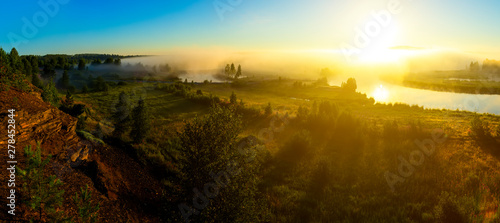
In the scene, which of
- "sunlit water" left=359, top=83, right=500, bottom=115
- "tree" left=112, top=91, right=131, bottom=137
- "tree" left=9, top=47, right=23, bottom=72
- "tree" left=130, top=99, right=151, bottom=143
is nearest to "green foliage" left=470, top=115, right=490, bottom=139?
"tree" left=130, top=99, right=151, bottom=143

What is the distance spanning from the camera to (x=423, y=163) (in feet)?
70.9

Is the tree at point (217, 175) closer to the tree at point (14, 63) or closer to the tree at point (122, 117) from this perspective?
the tree at point (122, 117)

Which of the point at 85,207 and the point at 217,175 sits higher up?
the point at 85,207

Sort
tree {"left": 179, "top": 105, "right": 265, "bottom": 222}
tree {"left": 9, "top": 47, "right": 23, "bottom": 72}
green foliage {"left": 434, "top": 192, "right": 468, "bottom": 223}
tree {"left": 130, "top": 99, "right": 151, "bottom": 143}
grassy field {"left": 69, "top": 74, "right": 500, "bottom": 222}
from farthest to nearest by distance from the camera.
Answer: tree {"left": 130, "top": 99, "right": 151, "bottom": 143} → tree {"left": 9, "top": 47, "right": 23, "bottom": 72} → grassy field {"left": 69, "top": 74, "right": 500, "bottom": 222} → green foliage {"left": 434, "top": 192, "right": 468, "bottom": 223} → tree {"left": 179, "top": 105, "right": 265, "bottom": 222}

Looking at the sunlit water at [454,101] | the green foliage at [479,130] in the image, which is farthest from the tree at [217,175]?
the sunlit water at [454,101]

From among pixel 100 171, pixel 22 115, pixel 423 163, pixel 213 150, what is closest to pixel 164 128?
pixel 100 171

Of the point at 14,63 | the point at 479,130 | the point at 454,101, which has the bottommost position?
the point at 479,130

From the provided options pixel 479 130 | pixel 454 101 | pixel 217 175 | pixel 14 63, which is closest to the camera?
pixel 217 175

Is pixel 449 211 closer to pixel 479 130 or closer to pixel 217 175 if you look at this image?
pixel 217 175

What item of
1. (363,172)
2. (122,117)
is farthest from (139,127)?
(363,172)

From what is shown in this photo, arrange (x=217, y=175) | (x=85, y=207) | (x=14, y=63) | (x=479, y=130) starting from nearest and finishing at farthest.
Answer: (x=85, y=207) < (x=217, y=175) < (x=14, y=63) < (x=479, y=130)

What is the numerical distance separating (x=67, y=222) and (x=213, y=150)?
6.07 metres

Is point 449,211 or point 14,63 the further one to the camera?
point 14,63

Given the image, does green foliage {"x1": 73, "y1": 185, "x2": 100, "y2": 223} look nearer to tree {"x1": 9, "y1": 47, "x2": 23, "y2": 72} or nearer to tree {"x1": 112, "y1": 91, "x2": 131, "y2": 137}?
tree {"x1": 9, "y1": 47, "x2": 23, "y2": 72}
